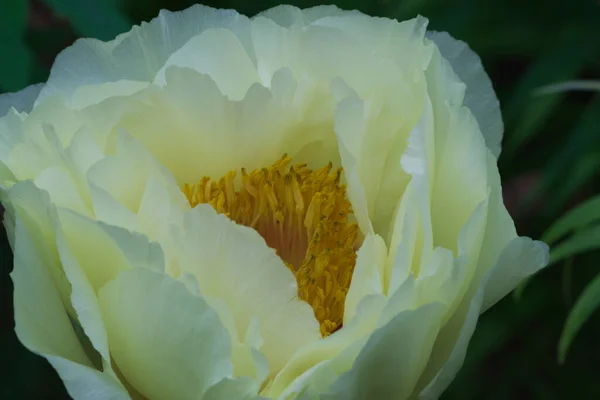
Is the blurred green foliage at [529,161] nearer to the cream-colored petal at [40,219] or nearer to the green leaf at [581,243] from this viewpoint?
the green leaf at [581,243]

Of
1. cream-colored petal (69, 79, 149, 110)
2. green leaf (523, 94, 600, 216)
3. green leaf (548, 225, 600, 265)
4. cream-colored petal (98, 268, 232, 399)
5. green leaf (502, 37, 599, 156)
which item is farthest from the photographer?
green leaf (502, 37, 599, 156)

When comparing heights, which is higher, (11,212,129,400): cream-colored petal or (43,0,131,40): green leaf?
(43,0,131,40): green leaf

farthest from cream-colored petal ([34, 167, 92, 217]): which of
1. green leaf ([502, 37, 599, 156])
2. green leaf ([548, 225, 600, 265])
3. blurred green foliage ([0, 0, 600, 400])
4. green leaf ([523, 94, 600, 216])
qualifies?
green leaf ([502, 37, 599, 156])

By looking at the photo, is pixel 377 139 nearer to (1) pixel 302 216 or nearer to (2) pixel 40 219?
(1) pixel 302 216

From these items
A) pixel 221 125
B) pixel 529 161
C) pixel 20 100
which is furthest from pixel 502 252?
pixel 529 161

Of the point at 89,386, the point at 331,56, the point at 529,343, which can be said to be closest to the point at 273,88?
the point at 331,56

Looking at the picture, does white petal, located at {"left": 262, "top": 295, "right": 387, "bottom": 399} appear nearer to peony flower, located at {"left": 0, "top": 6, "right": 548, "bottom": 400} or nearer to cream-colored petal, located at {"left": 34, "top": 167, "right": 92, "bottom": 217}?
peony flower, located at {"left": 0, "top": 6, "right": 548, "bottom": 400}

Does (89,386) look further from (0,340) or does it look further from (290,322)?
(0,340)
